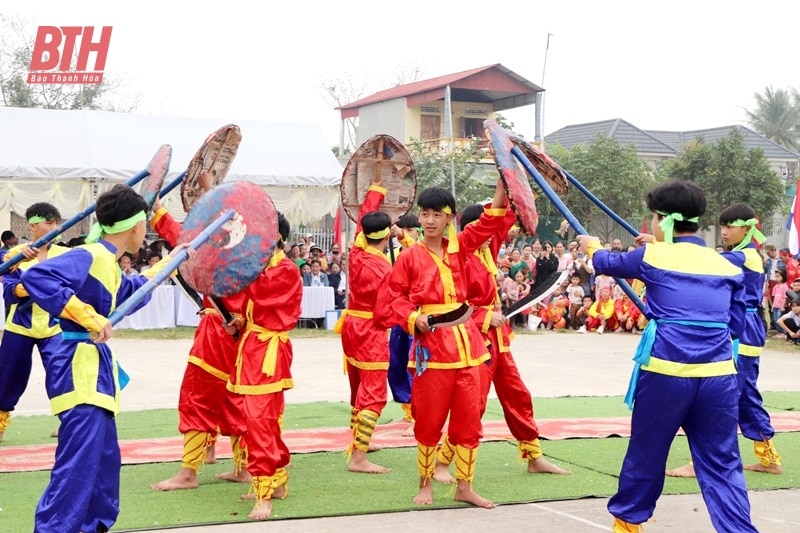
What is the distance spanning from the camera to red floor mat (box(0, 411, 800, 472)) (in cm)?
734

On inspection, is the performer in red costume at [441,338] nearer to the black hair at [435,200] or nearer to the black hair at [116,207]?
the black hair at [435,200]

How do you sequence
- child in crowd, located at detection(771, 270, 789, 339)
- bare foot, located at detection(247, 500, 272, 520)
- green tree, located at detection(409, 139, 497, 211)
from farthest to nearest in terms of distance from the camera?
1. green tree, located at detection(409, 139, 497, 211)
2. child in crowd, located at detection(771, 270, 789, 339)
3. bare foot, located at detection(247, 500, 272, 520)

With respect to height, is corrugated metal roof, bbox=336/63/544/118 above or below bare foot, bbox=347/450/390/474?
above

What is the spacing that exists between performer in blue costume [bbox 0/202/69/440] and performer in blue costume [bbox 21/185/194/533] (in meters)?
2.75

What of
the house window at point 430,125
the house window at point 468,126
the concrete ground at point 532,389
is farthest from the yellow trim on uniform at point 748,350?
the house window at point 430,125

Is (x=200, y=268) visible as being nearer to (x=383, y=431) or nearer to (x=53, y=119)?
(x=383, y=431)

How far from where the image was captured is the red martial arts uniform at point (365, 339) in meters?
7.44

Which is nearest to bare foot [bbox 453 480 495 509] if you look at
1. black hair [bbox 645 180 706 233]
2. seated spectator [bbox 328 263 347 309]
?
black hair [bbox 645 180 706 233]

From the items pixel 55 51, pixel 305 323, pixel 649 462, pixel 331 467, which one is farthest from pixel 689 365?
pixel 55 51

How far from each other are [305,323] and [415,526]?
540 inches

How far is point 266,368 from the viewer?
237 inches

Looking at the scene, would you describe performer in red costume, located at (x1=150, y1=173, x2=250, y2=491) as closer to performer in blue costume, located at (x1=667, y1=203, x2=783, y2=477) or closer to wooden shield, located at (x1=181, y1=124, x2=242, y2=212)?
wooden shield, located at (x1=181, y1=124, x2=242, y2=212)

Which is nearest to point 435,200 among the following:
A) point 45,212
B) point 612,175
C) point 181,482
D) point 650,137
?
point 181,482

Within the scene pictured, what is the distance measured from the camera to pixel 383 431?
8883 mm
